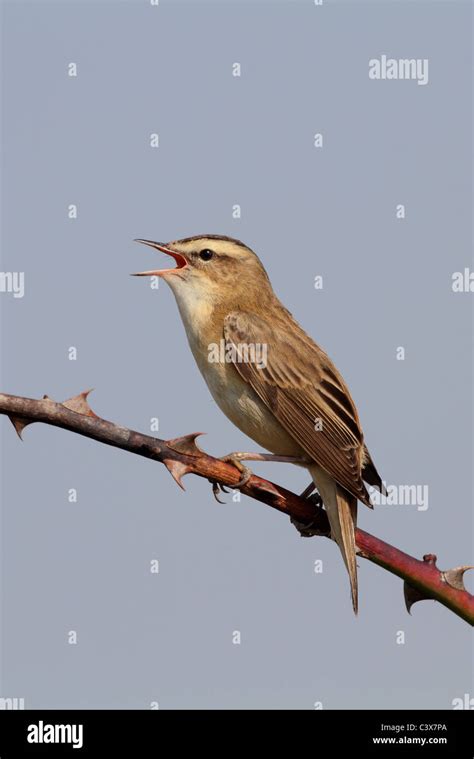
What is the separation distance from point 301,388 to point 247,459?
92 centimetres

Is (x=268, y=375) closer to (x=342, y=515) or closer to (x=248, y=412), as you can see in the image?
(x=248, y=412)

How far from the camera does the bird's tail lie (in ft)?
17.1

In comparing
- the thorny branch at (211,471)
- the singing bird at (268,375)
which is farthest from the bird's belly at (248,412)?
the thorny branch at (211,471)

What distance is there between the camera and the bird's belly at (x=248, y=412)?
619 centimetres

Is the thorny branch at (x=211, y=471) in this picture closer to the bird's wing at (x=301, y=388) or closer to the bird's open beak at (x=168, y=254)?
the bird's wing at (x=301, y=388)

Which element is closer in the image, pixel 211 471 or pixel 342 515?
pixel 211 471

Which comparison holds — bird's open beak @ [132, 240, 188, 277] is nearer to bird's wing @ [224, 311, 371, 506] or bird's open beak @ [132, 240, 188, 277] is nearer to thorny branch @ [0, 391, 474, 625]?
bird's wing @ [224, 311, 371, 506]

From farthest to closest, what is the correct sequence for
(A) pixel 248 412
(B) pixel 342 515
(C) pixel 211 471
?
(A) pixel 248 412, (B) pixel 342 515, (C) pixel 211 471

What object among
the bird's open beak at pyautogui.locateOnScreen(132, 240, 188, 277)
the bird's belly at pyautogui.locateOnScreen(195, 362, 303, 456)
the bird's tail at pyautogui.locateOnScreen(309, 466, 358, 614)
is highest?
the bird's open beak at pyautogui.locateOnScreen(132, 240, 188, 277)

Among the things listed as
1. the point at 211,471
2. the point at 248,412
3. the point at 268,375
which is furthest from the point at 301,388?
the point at 211,471

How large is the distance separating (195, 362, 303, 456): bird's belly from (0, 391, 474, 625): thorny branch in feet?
5.05

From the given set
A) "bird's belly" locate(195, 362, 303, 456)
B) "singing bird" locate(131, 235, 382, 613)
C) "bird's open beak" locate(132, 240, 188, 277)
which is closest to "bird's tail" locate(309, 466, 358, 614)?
"singing bird" locate(131, 235, 382, 613)

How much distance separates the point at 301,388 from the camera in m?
6.32

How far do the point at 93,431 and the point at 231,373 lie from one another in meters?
2.99
